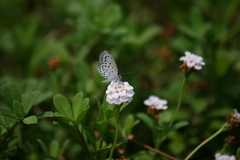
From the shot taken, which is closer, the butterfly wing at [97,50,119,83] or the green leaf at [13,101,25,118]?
the green leaf at [13,101,25,118]

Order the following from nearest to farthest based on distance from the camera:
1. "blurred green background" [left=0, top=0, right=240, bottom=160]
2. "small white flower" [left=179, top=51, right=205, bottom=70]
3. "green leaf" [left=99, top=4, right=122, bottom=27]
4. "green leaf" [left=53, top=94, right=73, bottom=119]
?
"green leaf" [left=53, top=94, right=73, bottom=119]
"small white flower" [left=179, top=51, right=205, bottom=70]
"blurred green background" [left=0, top=0, right=240, bottom=160]
"green leaf" [left=99, top=4, right=122, bottom=27]

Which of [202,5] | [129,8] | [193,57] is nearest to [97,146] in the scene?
[193,57]

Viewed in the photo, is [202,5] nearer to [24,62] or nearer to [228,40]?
[228,40]

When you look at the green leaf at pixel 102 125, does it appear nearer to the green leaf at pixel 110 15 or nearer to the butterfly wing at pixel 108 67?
the butterfly wing at pixel 108 67

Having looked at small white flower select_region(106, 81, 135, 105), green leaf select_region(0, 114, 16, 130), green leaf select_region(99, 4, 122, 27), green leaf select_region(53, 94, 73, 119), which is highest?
green leaf select_region(99, 4, 122, 27)

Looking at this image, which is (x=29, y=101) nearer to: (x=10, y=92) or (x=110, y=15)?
(x=10, y=92)

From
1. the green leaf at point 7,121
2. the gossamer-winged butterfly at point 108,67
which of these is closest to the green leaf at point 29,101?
the green leaf at point 7,121

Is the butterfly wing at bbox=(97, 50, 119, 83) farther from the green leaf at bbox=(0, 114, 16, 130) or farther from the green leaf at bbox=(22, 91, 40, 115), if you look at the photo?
the green leaf at bbox=(0, 114, 16, 130)

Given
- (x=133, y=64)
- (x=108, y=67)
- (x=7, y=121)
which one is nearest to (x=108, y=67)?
(x=108, y=67)

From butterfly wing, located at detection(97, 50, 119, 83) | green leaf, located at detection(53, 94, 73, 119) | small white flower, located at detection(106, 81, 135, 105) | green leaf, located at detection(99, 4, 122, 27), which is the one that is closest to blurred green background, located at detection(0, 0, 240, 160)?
green leaf, located at detection(99, 4, 122, 27)
